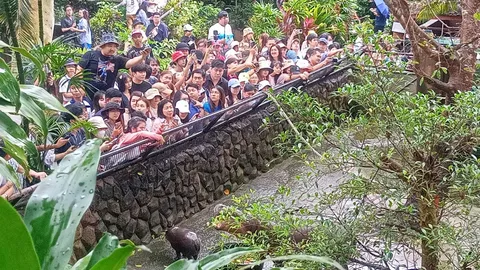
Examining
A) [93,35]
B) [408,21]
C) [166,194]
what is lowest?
[166,194]

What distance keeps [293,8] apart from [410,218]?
8.27 metres

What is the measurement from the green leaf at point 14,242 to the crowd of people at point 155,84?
2476mm

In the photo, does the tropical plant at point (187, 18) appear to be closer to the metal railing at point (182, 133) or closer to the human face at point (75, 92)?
the metal railing at point (182, 133)

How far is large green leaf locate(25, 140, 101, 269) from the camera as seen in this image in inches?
26.8

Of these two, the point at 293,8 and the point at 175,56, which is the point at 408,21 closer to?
the point at 175,56

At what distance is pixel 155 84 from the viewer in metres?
5.23

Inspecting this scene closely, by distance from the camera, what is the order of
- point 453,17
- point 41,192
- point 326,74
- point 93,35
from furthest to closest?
point 93,35
point 453,17
point 326,74
point 41,192

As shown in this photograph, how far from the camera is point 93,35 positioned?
1074 cm

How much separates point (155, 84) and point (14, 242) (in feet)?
15.6

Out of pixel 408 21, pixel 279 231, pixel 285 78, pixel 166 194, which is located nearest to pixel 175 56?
pixel 285 78

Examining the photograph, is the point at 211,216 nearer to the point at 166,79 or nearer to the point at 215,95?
the point at 215,95

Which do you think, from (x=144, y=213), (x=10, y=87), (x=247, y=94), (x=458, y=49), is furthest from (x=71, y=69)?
(x=10, y=87)

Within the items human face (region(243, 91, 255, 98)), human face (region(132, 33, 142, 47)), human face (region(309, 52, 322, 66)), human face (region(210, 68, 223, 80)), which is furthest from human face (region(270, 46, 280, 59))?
human face (region(132, 33, 142, 47))

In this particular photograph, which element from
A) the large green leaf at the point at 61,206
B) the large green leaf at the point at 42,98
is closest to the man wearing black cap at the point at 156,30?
the large green leaf at the point at 42,98
